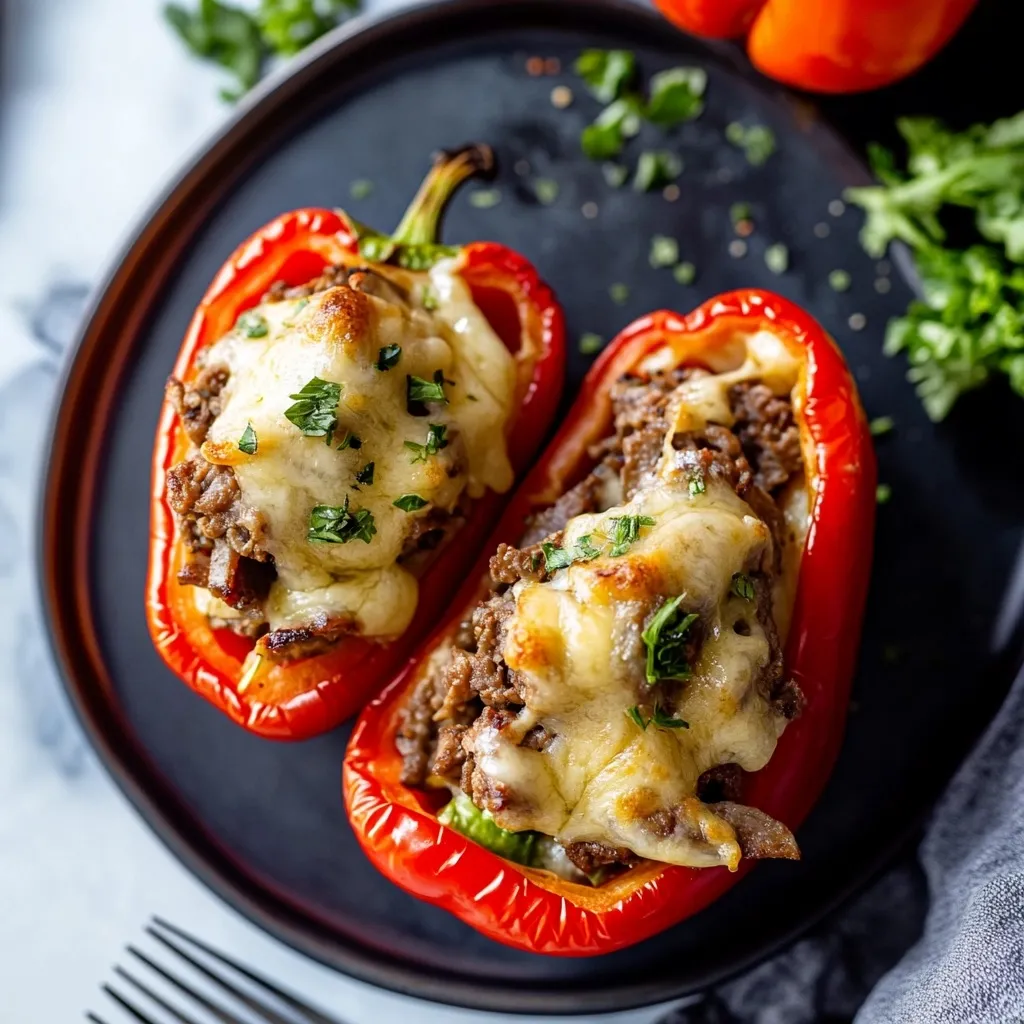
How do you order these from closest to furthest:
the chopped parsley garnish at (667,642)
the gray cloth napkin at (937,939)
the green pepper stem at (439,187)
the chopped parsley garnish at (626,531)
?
the chopped parsley garnish at (667,642), the chopped parsley garnish at (626,531), the gray cloth napkin at (937,939), the green pepper stem at (439,187)

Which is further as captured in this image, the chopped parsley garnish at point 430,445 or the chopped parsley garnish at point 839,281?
the chopped parsley garnish at point 839,281

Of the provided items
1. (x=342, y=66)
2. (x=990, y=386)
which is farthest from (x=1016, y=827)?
(x=342, y=66)

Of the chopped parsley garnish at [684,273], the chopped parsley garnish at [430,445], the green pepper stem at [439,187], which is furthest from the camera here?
the chopped parsley garnish at [684,273]

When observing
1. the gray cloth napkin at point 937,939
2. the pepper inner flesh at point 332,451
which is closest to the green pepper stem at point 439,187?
the pepper inner flesh at point 332,451

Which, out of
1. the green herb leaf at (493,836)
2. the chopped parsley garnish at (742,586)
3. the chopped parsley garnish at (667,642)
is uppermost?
the chopped parsley garnish at (667,642)

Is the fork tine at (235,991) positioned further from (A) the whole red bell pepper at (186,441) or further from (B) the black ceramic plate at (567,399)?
(A) the whole red bell pepper at (186,441)

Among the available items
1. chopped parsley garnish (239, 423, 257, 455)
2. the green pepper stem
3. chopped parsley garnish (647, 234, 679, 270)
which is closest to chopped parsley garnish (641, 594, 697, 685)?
chopped parsley garnish (239, 423, 257, 455)

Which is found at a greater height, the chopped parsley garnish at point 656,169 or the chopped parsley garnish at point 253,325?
the chopped parsley garnish at point 253,325
